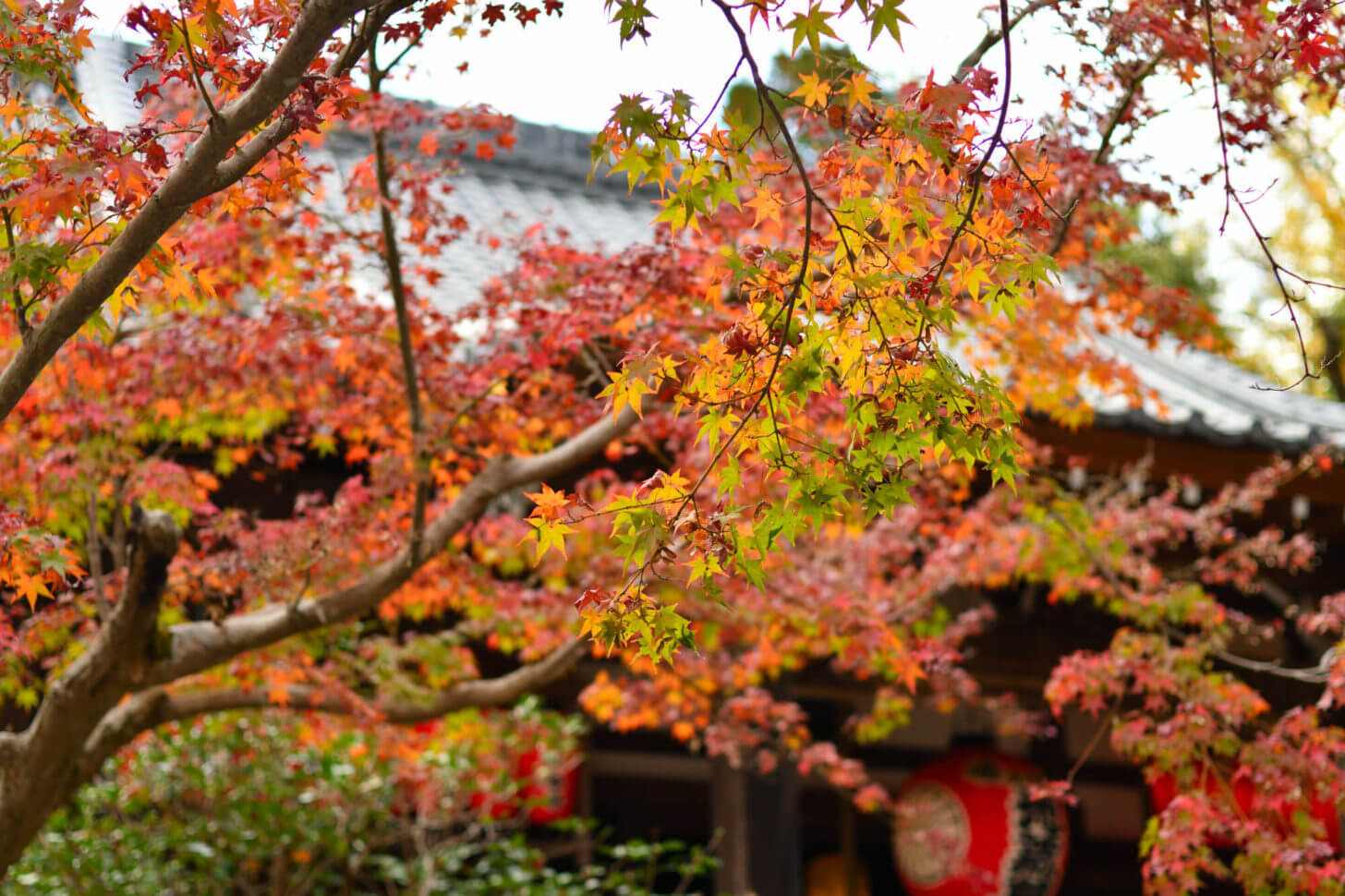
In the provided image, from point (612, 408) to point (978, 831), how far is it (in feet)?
14.6

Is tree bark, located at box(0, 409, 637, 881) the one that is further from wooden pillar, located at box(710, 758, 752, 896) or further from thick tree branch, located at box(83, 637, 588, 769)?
wooden pillar, located at box(710, 758, 752, 896)

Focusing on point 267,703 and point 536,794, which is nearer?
point 267,703

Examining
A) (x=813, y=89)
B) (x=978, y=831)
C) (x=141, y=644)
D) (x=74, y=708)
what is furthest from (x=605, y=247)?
(x=978, y=831)

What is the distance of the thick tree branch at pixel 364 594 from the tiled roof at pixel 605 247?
4.15 ft

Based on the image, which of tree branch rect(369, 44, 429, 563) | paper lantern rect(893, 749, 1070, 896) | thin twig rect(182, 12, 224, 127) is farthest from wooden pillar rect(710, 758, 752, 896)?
thin twig rect(182, 12, 224, 127)

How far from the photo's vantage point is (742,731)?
652 centimetres

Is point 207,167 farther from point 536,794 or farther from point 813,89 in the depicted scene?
point 536,794

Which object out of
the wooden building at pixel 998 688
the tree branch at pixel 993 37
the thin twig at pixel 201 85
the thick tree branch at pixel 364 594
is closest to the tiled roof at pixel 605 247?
the wooden building at pixel 998 688

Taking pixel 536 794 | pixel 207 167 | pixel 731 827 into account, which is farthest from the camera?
pixel 536 794

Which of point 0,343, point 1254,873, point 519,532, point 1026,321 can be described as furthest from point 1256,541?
point 0,343

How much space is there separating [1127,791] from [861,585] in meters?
4.64

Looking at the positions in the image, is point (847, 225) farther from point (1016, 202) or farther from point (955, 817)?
point (955, 817)

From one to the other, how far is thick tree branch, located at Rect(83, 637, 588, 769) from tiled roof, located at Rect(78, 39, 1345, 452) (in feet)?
6.17

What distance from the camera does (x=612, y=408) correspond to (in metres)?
3.97
